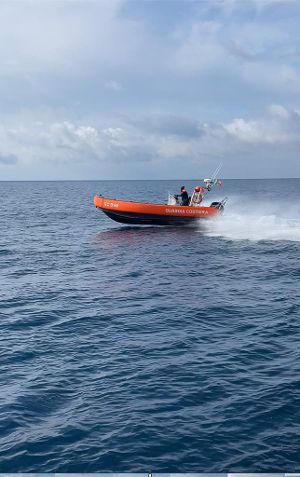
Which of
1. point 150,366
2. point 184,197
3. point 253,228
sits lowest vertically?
point 150,366

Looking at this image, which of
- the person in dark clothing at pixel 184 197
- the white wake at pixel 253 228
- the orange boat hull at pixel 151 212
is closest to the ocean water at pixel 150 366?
the white wake at pixel 253 228

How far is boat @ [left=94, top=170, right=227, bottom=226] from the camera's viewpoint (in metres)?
33.5

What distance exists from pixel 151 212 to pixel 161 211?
2.44 ft

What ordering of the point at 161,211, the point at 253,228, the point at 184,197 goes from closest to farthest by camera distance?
the point at 161,211
the point at 184,197
the point at 253,228

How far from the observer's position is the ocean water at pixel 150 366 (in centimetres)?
813

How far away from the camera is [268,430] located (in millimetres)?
8664

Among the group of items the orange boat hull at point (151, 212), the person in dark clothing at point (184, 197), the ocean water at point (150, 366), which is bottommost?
the ocean water at point (150, 366)

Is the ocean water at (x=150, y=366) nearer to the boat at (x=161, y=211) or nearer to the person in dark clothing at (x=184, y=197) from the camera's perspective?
the boat at (x=161, y=211)

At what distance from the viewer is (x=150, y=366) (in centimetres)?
1144

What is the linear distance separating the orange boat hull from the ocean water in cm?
947

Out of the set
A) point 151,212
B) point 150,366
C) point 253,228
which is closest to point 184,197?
point 151,212

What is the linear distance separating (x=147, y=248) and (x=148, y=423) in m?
19.7

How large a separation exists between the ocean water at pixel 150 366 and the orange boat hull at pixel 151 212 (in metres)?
9.47

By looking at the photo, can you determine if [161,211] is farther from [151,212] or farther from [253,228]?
[253,228]
